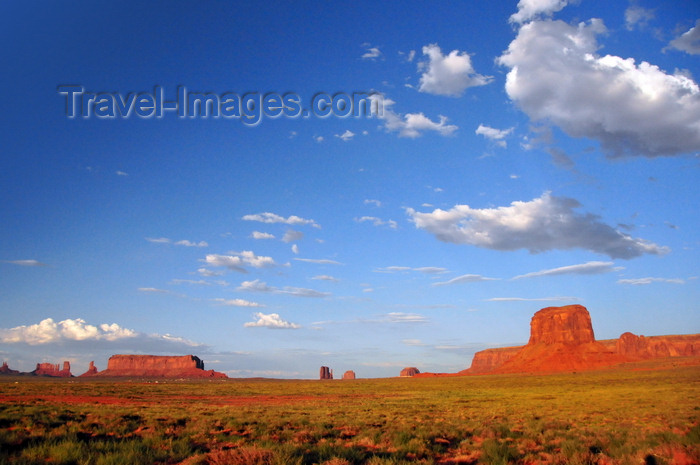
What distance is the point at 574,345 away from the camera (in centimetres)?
13688

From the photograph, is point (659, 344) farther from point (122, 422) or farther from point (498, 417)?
point (122, 422)

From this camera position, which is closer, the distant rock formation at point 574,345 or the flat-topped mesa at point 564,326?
the distant rock formation at point 574,345

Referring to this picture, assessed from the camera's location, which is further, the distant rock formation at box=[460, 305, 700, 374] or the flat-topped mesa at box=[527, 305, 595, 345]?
the flat-topped mesa at box=[527, 305, 595, 345]

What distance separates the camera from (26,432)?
44.9 ft

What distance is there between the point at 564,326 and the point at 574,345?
9.58 metres

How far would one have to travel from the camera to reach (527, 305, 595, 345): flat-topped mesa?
14200 centimetres

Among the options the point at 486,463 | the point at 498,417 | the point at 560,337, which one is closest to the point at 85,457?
the point at 486,463

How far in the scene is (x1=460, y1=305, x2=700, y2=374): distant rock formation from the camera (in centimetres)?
12650

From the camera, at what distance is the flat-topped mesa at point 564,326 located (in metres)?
142

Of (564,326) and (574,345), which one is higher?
(564,326)

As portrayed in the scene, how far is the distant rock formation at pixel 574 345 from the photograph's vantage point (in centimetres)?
12650

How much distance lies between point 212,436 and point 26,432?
603 centimetres

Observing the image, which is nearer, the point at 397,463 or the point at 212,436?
the point at 397,463

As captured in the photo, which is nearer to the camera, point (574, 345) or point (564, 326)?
point (574, 345)
